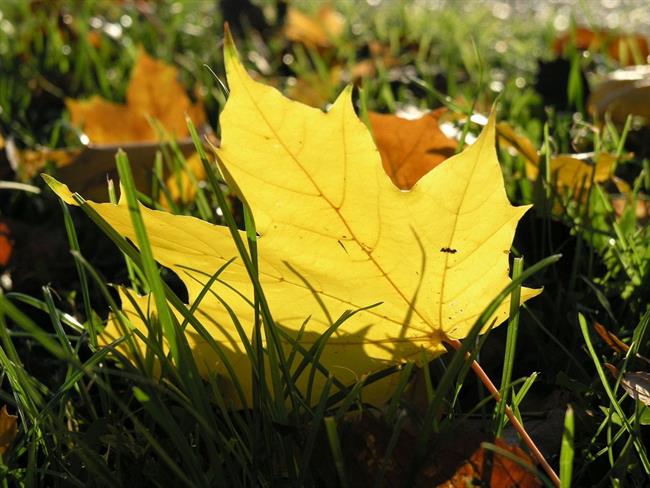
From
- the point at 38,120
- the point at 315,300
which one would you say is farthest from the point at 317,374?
the point at 38,120

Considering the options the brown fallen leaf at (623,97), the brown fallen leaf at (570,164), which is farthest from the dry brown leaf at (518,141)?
the brown fallen leaf at (623,97)

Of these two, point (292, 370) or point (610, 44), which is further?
point (610, 44)

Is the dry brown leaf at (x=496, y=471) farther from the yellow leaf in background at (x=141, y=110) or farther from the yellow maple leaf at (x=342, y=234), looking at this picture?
the yellow leaf in background at (x=141, y=110)

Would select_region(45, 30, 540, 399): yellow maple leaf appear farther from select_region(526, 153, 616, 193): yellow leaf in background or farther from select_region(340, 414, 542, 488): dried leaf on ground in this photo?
select_region(526, 153, 616, 193): yellow leaf in background

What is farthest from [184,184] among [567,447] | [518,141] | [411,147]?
[567,447]

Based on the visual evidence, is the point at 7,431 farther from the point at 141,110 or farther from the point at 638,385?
the point at 141,110

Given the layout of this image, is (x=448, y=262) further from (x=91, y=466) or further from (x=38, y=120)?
(x=38, y=120)
